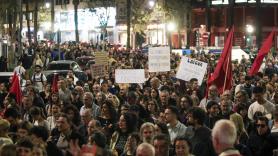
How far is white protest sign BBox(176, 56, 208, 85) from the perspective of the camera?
697 inches

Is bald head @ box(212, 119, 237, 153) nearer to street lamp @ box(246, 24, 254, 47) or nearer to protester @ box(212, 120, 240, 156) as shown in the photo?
protester @ box(212, 120, 240, 156)

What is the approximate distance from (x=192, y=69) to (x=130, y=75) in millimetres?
2116

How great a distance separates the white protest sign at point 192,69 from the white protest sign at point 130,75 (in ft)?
4.89

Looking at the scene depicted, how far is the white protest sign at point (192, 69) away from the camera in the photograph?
58.1 ft

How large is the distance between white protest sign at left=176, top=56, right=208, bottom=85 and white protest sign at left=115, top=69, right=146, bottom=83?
4.89 ft

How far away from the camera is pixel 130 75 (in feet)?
63.2

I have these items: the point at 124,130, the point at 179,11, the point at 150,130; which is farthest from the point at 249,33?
the point at 150,130

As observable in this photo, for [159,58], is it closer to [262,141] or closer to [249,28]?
[262,141]

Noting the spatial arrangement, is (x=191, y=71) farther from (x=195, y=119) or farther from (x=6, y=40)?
(x=6, y=40)

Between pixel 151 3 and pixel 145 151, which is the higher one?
pixel 151 3

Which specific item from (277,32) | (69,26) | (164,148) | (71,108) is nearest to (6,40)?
(277,32)

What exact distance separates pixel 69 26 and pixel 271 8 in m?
40.5

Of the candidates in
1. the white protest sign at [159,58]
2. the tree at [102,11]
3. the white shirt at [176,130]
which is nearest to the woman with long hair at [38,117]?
the white shirt at [176,130]

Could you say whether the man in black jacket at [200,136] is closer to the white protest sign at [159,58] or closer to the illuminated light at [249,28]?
the white protest sign at [159,58]
